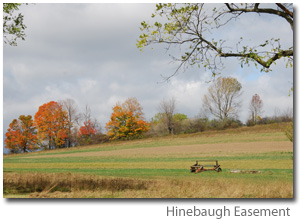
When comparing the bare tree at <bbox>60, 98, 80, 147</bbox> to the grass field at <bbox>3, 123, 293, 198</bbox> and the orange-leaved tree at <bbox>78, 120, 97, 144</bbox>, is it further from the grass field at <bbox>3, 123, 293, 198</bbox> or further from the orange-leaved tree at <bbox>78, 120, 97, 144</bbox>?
the grass field at <bbox>3, 123, 293, 198</bbox>

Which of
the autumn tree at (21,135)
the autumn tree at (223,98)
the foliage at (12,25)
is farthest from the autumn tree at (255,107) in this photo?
the foliage at (12,25)

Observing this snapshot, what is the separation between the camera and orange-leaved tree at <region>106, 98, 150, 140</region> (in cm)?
900

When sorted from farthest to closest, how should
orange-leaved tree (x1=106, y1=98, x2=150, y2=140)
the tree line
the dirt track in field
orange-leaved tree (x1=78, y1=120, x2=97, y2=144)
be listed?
the dirt track in field < orange-leaved tree (x1=78, y1=120, x2=97, y2=144) < orange-leaved tree (x1=106, y1=98, x2=150, y2=140) < the tree line

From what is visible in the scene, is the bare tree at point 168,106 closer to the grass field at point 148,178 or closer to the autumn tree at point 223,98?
the autumn tree at point 223,98

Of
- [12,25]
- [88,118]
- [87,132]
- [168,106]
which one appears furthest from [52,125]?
[168,106]

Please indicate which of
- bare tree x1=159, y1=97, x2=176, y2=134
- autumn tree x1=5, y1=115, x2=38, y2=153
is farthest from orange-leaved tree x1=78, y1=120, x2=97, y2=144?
bare tree x1=159, y1=97, x2=176, y2=134

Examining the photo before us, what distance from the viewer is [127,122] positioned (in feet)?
35.1

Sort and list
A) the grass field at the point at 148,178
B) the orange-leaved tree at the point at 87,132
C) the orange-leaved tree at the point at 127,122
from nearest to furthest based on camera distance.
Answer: the grass field at the point at 148,178, the orange-leaved tree at the point at 127,122, the orange-leaved tree at the point at 87,132

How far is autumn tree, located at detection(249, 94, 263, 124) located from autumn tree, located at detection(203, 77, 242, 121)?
34 centimetres

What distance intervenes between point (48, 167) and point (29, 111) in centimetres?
196

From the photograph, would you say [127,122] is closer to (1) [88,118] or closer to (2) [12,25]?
(1) [88,118]

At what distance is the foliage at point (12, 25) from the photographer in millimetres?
8173

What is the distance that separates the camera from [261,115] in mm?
8039

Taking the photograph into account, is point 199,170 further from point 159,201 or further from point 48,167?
point 48,167
